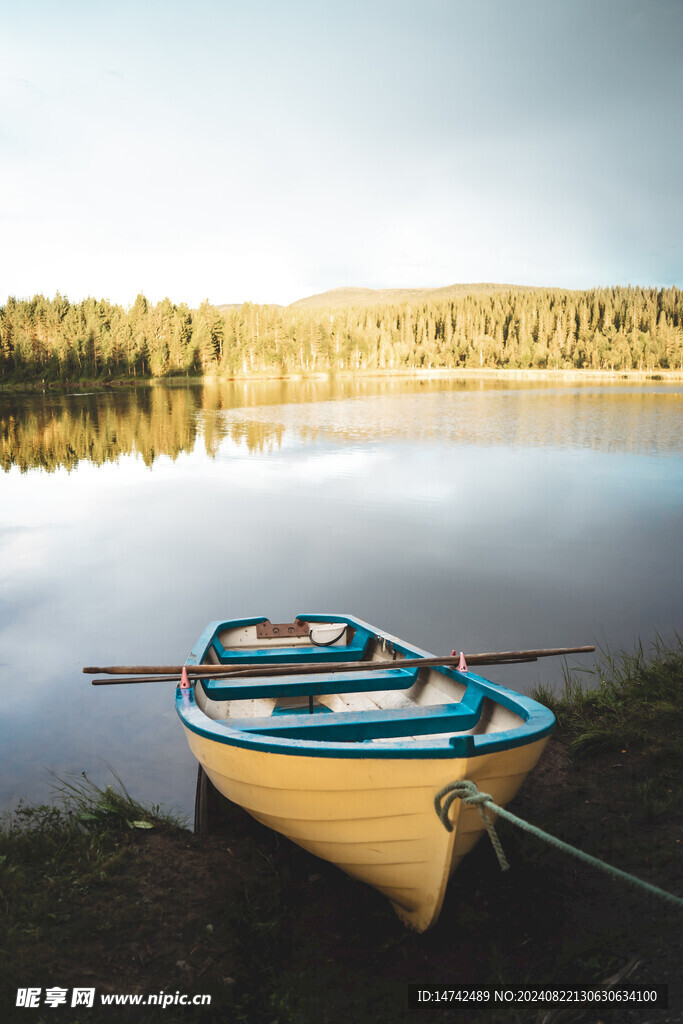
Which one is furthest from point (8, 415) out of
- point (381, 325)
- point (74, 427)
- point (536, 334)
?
point (536, 334)

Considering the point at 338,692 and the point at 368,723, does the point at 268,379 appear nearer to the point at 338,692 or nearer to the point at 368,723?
the point at 338,692

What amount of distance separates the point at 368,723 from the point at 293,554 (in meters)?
8.78

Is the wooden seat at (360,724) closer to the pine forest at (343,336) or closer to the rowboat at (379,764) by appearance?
the rowboat at (379,764)

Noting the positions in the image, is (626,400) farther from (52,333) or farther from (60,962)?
(52,333)

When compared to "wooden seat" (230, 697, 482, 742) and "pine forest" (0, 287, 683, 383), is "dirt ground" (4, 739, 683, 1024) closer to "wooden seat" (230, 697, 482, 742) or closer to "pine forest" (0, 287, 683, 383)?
"wooden seat" (230, 697, 482, 742)

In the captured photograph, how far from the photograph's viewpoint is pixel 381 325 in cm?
13525

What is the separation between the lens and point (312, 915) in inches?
155

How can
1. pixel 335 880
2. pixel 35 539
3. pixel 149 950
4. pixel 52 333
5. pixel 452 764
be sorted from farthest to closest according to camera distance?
pixel 52 333 → pixel 35 539 → pixel 335 880 → pixel 149 950 → pixel 452 764

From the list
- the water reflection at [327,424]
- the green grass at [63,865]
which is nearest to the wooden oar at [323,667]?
the green grass at [63,865]

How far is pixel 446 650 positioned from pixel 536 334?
138773mm

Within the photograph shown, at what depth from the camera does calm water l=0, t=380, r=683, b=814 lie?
7012 mm

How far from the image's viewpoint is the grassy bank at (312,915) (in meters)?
3.29

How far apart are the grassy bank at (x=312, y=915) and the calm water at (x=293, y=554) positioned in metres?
0.93

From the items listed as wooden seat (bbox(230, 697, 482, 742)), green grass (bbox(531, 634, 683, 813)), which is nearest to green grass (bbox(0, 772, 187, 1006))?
wooden seat (bbox(230, 697, 482, 742))
